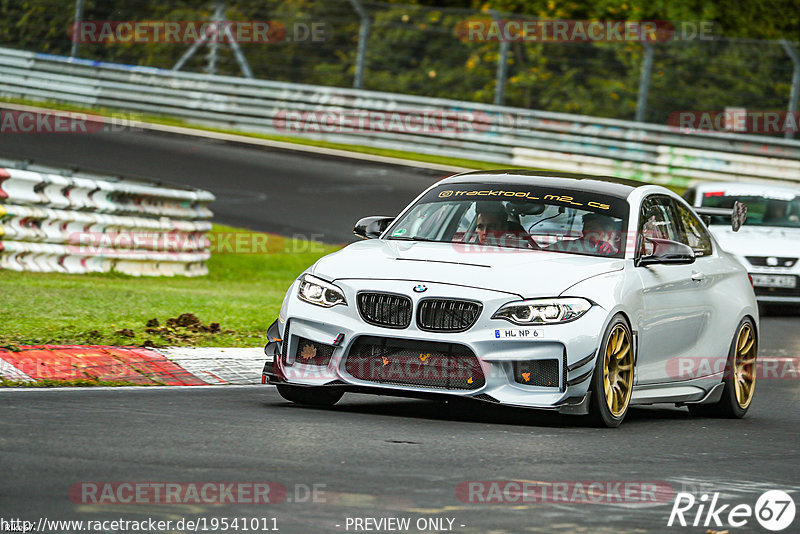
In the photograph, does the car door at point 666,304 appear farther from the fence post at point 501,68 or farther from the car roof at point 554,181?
the fence post at point 501,68

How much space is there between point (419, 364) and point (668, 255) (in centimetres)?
195

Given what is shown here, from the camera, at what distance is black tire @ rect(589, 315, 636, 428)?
8430 millimetres

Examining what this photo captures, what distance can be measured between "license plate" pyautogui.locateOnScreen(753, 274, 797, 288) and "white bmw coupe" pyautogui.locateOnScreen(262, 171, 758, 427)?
8.50 m

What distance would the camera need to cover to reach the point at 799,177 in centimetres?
2812

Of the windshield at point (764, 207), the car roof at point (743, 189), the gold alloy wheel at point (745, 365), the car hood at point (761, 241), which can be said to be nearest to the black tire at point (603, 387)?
the gold alloy wheel at point (745, 365)

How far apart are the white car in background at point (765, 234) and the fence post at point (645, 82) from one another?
30.1 ft

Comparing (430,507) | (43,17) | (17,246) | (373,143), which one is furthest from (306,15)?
(430,507)

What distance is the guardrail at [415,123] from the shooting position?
2861 cm

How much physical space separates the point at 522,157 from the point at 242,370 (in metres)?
19.3

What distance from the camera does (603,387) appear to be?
8.55m

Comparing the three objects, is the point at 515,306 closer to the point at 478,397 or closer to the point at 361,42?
the point at 478,397

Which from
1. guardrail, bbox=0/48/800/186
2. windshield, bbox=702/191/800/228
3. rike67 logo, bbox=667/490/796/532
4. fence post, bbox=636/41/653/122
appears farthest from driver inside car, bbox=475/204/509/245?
fence post, bbox=636/41/653/122

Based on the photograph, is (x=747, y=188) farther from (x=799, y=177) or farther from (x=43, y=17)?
(x=43, y=17)

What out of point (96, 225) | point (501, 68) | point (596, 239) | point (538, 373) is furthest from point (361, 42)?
point (538, 373)
